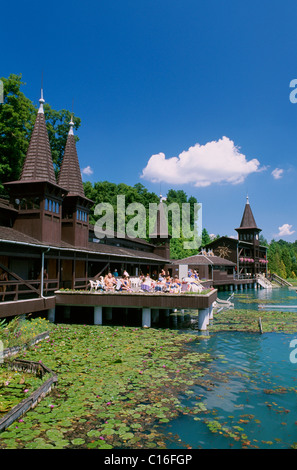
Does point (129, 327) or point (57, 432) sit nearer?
point (57, 432)

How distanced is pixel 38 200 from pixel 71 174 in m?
5.83

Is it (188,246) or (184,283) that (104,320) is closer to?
(184,283)

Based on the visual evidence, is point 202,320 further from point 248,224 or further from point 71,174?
point 248,224

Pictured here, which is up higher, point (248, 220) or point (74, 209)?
point (248, 220)

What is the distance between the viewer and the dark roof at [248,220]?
6762 cm

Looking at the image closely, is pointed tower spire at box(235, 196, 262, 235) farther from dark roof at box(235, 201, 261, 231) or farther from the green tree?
the green tree

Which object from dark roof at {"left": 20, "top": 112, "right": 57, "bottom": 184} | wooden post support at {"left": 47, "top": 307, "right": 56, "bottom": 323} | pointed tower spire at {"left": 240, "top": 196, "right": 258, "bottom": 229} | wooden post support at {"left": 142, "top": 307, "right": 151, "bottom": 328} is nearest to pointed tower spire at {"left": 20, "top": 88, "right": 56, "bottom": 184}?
dark roof at {"left": 20, "top": 112, "right": 57, "bottom": 184}

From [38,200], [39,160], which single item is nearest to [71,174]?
[39,160]

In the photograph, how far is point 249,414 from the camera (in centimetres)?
810

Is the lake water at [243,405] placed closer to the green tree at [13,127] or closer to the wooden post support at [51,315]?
the wooden post support at [51,315]

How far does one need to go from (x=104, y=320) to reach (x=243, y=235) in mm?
52385

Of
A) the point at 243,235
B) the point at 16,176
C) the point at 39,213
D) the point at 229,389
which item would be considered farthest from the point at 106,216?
the point at 229,389

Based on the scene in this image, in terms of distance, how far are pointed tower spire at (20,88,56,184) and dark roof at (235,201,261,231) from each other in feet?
172

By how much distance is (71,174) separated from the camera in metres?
24.2
